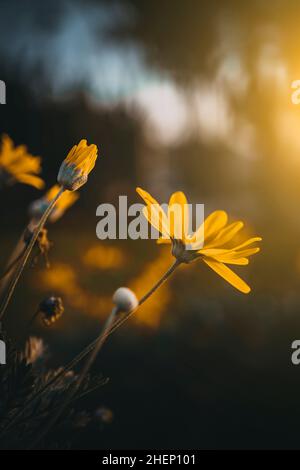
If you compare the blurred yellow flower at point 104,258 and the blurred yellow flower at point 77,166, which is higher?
the blurred yellow flower at point 104,258

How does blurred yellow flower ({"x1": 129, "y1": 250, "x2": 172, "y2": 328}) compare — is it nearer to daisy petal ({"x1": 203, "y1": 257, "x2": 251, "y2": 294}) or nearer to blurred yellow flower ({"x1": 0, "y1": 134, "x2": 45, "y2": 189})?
blurred yellow flower ({"x1": 0, "y1": 134, "x2": 45, "y2": 189})

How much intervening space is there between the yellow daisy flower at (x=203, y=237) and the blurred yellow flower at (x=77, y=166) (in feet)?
0.25

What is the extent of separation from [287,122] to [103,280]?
1.82m

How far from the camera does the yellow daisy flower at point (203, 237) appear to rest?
1.98 ft

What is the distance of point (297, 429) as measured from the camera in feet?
4.86

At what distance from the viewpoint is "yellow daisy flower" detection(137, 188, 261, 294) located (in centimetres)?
60

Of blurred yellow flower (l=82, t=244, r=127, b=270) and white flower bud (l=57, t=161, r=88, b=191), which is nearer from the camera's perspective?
white flower bud (l=57, t=161, r=88, b=191)

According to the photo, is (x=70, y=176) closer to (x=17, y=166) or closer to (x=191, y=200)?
(x=17, y=166)

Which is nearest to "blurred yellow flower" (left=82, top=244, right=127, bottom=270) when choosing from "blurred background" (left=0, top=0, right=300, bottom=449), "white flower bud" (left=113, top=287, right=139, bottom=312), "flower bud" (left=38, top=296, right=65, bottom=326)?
"blurred background" (left=0, top=0, right=300, bottom=449)

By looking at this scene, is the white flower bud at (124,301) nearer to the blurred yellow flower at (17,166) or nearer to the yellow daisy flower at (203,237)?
the yellow daisy flower at (203,237)

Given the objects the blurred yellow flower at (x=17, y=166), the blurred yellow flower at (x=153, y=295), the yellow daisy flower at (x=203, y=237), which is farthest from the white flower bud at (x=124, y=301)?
the blurred yellow flower at (x=153, y=295)

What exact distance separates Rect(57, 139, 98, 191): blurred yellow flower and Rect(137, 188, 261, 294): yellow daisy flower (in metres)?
0.08

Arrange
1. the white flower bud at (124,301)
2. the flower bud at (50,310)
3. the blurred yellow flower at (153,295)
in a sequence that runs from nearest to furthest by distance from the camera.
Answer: the white flower bud at (124,301), the flower bud at (50,310), the blurred yellow flower at (153,295)
